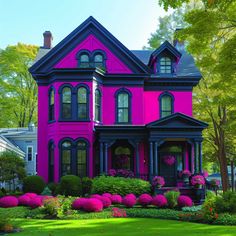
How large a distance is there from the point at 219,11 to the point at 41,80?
15.3 meters

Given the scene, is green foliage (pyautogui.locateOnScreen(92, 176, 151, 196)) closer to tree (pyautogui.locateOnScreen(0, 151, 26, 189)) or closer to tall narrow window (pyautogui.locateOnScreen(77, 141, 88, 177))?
tall narrow window (pyautogui.locateOnScreen(77, 141, 88, 177))

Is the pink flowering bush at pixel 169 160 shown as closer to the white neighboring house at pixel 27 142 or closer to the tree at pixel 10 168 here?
the tree at pixel 10 168

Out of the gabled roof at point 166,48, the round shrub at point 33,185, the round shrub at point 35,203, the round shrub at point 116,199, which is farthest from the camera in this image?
the gabled roof at point 166,48

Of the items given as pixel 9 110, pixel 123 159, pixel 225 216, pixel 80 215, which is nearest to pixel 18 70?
pixel 9 110

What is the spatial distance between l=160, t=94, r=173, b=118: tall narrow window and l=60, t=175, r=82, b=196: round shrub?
855 cm

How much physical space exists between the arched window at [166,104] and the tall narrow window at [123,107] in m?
2.39

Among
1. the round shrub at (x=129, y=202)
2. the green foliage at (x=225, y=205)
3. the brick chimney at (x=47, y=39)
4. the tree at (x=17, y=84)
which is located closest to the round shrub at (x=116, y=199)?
the round shrub at (x=129, y=202)

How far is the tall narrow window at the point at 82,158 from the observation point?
87.3 ft

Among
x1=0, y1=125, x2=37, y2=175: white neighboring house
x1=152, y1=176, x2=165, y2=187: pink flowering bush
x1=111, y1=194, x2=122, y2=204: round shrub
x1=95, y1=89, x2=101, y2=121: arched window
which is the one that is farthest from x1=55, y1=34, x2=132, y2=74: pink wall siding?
x1=0, y1=125, x2=37, y2=175: white neighboring house

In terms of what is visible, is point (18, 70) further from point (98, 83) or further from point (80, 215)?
point (80, 215)

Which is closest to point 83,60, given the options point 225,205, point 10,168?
point 10,168

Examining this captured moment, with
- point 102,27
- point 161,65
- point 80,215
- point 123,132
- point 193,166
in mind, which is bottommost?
point 80,215

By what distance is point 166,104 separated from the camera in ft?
95.3

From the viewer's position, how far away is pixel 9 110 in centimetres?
5162
